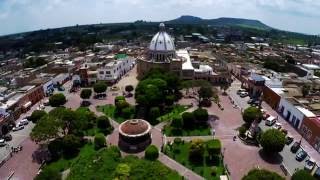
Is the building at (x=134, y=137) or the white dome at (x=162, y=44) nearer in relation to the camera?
the building at (x=134, y=137)

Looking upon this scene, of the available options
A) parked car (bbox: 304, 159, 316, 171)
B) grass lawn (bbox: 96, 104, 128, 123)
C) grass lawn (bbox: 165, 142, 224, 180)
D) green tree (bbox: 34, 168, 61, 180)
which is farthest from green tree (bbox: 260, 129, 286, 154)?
green tree (bbox: 34, 168, 61, 180)

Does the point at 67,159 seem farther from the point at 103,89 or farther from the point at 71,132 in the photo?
the point at 103,89

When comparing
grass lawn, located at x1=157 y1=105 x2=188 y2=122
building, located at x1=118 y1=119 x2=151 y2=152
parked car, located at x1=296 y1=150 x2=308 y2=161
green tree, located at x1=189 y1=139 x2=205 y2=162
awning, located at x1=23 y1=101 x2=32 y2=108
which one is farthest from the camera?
awning, located at x1=23 y1=101 x2=32 y2=108

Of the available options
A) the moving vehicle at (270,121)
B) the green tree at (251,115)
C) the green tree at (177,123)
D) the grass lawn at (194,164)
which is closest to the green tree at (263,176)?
the grass lawn at (194,164)

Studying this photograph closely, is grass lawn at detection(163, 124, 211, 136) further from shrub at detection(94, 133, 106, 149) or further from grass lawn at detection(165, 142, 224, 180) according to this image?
shrub at detection(94, 133, 106, 149)

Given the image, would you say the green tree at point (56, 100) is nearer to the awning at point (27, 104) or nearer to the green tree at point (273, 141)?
the awning at point (27, 104)

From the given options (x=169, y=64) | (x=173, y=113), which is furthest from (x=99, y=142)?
(x=169, y=64)
